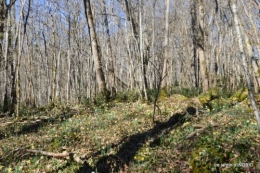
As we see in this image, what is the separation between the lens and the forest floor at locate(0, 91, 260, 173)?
529cm

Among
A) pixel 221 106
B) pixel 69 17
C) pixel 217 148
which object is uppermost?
pixel 69 17

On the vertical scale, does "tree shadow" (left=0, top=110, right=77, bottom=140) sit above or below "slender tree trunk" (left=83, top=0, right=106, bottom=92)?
below

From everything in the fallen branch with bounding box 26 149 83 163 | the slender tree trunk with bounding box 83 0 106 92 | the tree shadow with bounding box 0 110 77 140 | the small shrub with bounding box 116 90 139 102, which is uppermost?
the slender tree trunk with bounding box 83 0 106 92

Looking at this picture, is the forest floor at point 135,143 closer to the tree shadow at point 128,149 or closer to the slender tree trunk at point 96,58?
the tree shadow at point 128,149

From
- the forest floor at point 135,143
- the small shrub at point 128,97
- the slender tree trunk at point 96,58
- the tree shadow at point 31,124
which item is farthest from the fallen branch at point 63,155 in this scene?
the small shrub at point 128,97

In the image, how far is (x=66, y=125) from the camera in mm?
9328

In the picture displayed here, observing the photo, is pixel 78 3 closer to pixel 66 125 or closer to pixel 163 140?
pixel 66 125

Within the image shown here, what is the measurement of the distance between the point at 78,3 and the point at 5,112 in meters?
14.1

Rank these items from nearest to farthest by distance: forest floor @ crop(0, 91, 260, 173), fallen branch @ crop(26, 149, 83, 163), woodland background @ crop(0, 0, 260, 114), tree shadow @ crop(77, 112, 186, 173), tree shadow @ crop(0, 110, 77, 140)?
forest floor @ crop(0, 91, 260, 173) → tree shadow @ crop(77, 112, 186, 173) → fallen branch @ crop(26, 149, 83, 163) → tree shadow @ crop(0, 110, 77, 140) → woodland background @ crop(0, 0, 260, 114)

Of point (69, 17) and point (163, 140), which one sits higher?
point (69, 17)

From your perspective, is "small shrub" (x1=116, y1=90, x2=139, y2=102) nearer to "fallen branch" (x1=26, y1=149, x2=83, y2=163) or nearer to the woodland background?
the woodland background

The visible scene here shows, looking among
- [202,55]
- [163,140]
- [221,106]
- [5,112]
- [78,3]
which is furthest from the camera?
[78,3]

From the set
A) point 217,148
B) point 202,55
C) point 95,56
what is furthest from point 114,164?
point 202,55

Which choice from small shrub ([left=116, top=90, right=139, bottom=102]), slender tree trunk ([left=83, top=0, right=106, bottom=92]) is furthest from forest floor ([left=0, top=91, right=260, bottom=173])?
small shrub ([left=116, top=90, right=139, bottom=102])
